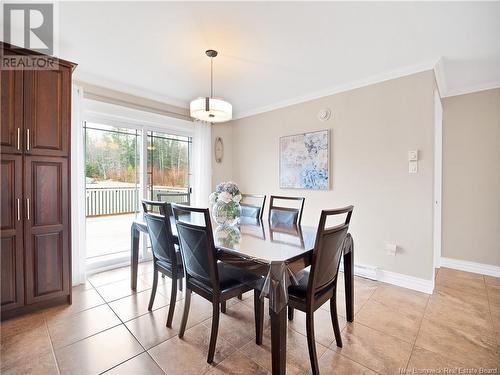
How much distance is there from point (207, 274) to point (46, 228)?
1.68m

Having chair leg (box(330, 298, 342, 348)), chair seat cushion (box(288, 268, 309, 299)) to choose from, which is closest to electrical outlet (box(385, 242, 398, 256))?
chair leg (box(330, 298, 342, 348))

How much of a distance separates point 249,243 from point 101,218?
2540 millimetres

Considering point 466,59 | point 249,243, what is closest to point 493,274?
point 466,59

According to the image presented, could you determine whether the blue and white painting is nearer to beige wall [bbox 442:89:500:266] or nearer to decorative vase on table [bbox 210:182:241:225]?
decorative vase on table [bbox 210:182:241:225]

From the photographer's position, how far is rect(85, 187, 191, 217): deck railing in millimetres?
3127

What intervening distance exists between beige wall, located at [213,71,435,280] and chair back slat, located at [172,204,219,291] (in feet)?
7.37

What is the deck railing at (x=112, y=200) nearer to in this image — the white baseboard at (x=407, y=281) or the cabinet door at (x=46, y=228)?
the cabinet door at (x=46, y=228)

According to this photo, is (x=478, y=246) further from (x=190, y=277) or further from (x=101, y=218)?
(x=101, y=218)

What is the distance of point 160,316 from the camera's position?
6.88 ft

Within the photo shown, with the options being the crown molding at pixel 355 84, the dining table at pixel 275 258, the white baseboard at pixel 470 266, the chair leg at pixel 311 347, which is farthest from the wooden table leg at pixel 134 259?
the white baseboard at pixel 470 266

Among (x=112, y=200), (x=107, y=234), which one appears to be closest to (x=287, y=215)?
(x=112, y=200)

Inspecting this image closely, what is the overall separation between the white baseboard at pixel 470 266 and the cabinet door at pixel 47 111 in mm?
4895

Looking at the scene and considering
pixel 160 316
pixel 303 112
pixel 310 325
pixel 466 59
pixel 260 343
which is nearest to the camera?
pixel 310 325

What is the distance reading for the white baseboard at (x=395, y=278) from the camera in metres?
2.59
